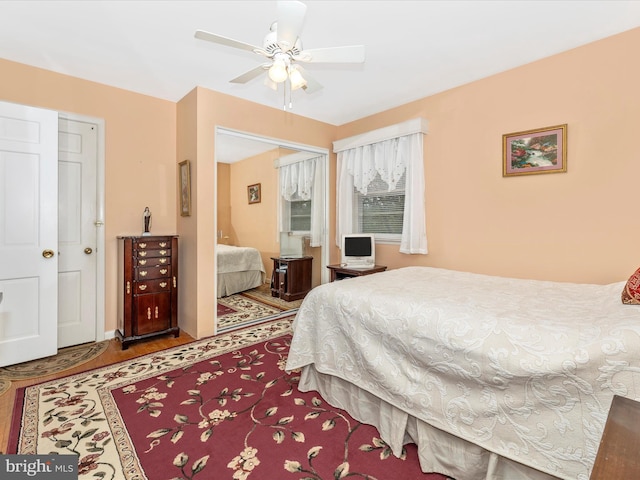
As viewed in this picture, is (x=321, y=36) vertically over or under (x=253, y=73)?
over

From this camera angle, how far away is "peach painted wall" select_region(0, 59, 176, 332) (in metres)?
2.95

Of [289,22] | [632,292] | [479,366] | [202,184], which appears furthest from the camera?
[202,184]

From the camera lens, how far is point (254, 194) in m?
4.86

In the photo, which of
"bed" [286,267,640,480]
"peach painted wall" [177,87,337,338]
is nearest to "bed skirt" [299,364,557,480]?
"bed" [286,267,640,480]

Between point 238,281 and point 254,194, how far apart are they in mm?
1320

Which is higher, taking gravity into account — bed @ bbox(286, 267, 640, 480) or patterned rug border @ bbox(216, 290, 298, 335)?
bed @ bbox(286, 267, 640, 480)

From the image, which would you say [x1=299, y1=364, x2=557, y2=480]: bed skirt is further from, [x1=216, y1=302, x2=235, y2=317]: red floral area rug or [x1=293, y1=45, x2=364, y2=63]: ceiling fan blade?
[x1=216, y1=302, x2=235, y2=317]: red floral area rug

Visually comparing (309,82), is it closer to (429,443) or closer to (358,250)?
(358,250)

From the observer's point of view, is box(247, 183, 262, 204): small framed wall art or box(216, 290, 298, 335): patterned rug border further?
box(247, 183, 262, 204): small framed wall art

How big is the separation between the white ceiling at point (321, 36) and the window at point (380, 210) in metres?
1.18

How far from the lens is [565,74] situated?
8.54 feet

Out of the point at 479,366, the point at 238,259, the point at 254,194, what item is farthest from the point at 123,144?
the point at 479,366

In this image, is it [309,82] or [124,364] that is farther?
[124,364]

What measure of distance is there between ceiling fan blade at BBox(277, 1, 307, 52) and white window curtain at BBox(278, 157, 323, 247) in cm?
272
